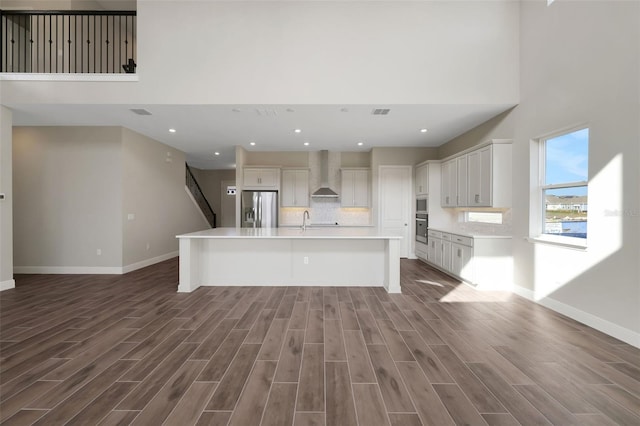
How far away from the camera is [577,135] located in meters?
3.46

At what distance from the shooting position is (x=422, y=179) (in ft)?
23.2

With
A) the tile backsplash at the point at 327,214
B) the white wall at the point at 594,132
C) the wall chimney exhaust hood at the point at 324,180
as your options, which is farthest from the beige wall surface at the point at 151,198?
the white wall at the point at 594,132

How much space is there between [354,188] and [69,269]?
6765 millimetres

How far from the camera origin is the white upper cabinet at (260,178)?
25.0 feet

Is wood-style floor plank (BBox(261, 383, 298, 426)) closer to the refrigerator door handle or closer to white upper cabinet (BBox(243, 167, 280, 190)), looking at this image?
the refrigerator door handle

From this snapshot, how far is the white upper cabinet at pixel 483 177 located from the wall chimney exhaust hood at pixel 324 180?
10.5 ft

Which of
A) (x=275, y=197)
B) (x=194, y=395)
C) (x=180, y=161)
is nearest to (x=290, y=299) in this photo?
(x=194, y=395)

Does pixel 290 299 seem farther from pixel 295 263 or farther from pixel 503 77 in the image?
pixel 503 77

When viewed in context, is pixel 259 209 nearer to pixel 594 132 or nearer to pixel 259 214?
pixel 259 214

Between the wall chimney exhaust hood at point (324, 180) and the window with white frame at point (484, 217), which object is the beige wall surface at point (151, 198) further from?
the window with white frame at point (484, 217)

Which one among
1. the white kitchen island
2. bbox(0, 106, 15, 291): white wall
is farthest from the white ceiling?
the white kitchen island

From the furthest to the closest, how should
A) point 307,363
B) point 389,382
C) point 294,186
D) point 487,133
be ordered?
point 294,186
point 487,133
point 307,363
point 389,382

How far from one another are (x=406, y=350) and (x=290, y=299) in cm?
190

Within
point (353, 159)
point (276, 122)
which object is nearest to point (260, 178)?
point (276, 122)
